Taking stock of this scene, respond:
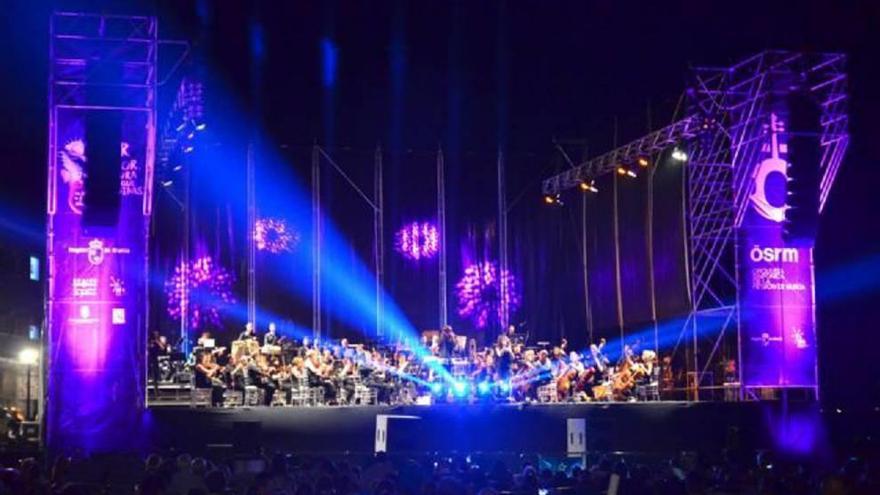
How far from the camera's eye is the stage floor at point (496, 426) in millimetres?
19859

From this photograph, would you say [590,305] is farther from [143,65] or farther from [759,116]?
[143,65]

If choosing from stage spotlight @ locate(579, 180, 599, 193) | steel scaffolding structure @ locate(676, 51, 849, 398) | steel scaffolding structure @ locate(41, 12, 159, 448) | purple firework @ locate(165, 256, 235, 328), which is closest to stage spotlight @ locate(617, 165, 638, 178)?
stage spotlight @ locate(579, 180, 599, 193)

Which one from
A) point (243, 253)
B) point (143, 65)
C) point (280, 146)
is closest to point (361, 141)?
point (280, 146)

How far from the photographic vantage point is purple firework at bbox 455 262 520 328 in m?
28.9

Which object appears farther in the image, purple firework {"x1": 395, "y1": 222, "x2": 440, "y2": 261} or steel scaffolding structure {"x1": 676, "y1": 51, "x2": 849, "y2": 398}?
purple firework {"x1": 395, "y1": 222, "x2": 440, "y2": 261}

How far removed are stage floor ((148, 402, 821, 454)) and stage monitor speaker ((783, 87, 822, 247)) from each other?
3067 millimetres

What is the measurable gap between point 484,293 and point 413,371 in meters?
5.24

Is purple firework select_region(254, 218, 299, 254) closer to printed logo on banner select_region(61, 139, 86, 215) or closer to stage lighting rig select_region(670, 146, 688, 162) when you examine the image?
printed logo on banner select_region(61, 139, 86, 215)

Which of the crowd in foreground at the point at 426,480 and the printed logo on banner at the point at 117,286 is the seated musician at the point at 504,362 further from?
the crowd in foreground at the point at 426,480

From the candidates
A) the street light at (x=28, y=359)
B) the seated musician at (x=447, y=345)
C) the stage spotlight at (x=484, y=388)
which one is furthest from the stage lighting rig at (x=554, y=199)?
the street light at (x=28, y=359)

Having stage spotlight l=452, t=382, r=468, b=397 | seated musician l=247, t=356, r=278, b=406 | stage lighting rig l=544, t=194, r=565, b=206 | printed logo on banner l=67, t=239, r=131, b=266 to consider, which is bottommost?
stage spotlight l=452, t=382, r=468, b=397

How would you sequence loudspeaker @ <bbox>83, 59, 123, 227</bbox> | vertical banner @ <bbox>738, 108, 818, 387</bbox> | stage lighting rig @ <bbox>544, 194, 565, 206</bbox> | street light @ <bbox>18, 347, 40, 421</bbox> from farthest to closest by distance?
1. street light @ <bbox>18, 347, 40, 421</bbox>
2. stage lighting rig @ <bbox>544, 194, 565, 206</bbox>
3. vertical banner @ <bbox>738, 108, 818, 387</bbox>
4. loudspeaker @ <bbox>83, 59, 123, 227</bbox>

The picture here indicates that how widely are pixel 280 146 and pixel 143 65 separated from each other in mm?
8806

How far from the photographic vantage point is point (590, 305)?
27859mm
